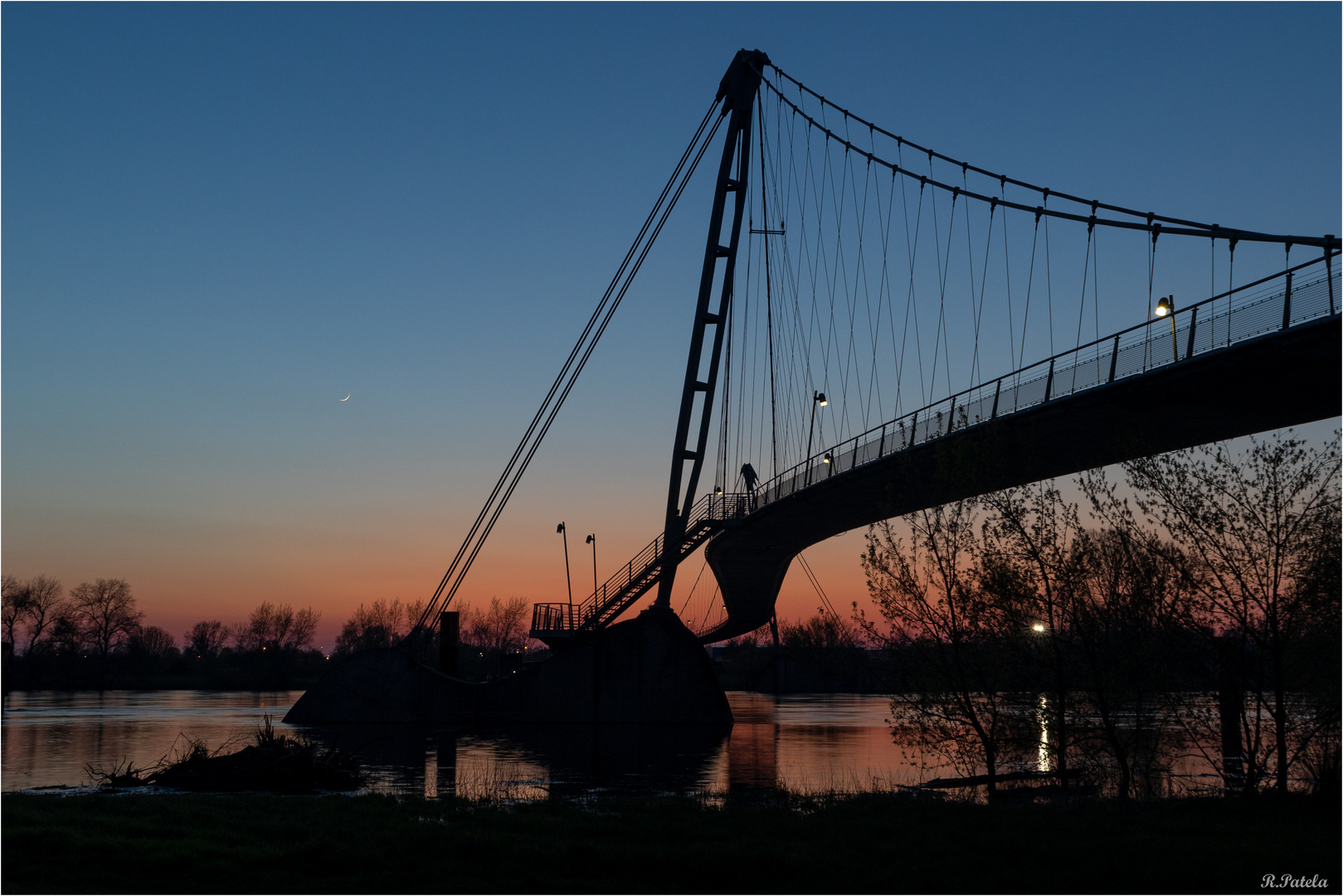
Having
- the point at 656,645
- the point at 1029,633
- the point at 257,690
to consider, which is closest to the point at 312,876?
the point at 1029,633

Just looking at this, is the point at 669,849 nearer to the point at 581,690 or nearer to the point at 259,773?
the point at 259,773

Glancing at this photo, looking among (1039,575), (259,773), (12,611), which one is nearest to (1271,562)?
(1039,575)

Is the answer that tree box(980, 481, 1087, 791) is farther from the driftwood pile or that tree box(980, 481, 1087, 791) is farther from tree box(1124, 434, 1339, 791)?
the driftwood pile

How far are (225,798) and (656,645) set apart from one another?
3632 centimetres

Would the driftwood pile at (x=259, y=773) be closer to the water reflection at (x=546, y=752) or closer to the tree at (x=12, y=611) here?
the water reflection at (x=546, y=752)

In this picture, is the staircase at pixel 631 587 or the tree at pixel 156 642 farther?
the tree at pixel 156 642

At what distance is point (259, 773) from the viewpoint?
25969 mm

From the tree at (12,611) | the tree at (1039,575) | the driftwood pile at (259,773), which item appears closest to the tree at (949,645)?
the tree at (1039,575)

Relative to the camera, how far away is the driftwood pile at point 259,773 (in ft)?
84.6

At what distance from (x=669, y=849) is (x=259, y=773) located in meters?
14.8

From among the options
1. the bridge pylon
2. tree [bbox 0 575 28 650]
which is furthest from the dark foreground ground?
tree [bbox 0 575 28 650]

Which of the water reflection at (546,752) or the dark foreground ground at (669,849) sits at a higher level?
the dark foreground ground at (669,849)

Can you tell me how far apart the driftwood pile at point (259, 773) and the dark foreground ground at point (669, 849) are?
6.66 m

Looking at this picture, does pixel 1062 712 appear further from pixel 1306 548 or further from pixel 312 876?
pixel 312 876
